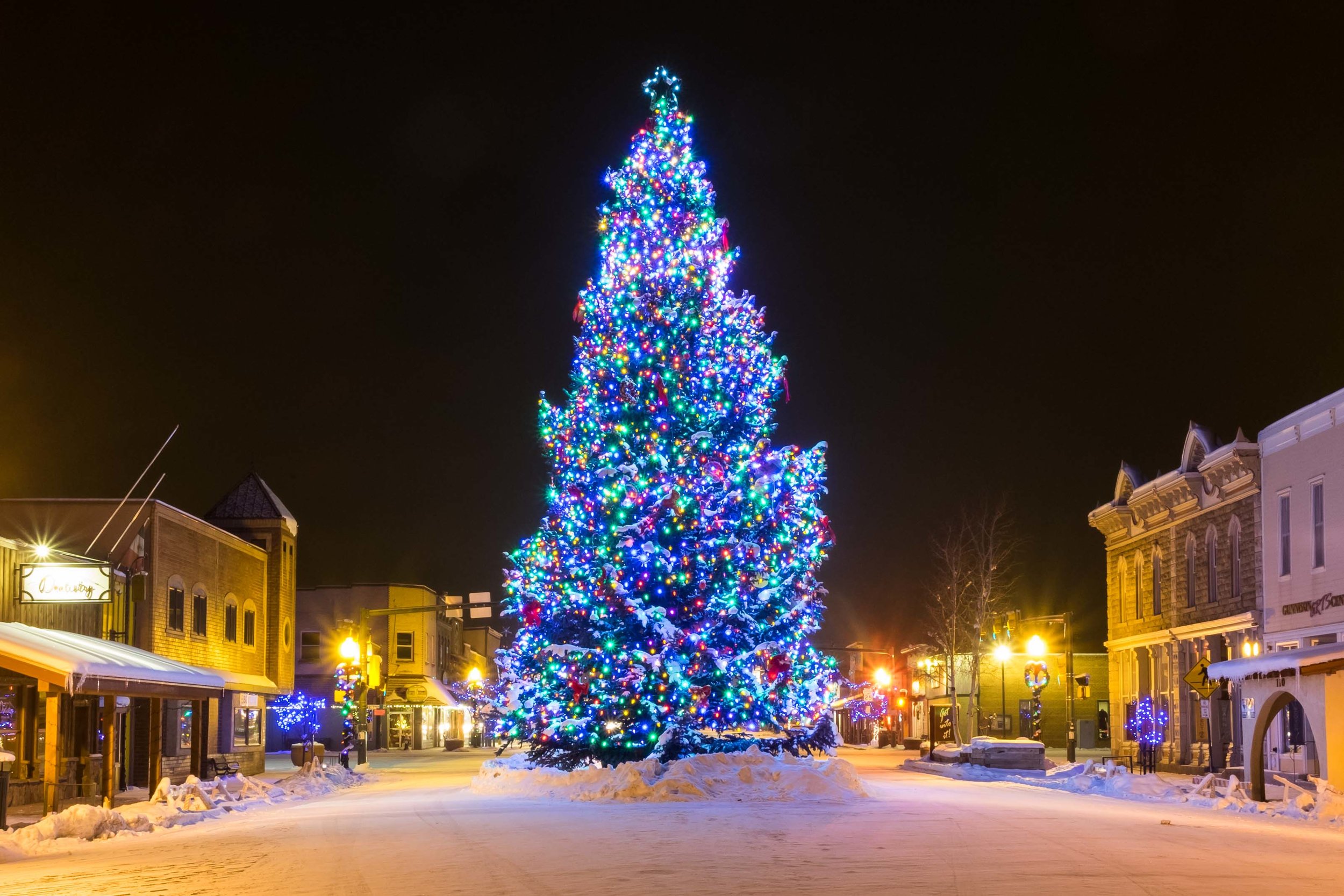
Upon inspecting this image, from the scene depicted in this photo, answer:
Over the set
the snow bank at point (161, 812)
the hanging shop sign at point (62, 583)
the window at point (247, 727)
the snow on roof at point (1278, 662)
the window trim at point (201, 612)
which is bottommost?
the window at point (247, 727)

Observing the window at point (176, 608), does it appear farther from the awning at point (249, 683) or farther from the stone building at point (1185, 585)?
the stone building at point (1185, 585)

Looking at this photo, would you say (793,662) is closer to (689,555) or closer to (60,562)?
(689,555)

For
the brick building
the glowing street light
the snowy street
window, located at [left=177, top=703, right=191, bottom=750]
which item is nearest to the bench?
the brick building

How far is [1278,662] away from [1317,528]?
1076 centimetres

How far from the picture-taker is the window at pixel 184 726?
38219mm

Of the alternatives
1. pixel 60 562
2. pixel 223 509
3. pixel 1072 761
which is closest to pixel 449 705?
pixel 223 509

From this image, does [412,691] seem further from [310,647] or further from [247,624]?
[247,624]

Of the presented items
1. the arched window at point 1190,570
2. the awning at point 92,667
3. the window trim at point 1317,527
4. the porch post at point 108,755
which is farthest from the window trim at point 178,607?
the arched window at point 1190,570

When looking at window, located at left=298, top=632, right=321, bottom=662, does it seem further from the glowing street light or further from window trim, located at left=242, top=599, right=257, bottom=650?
the glowing street light

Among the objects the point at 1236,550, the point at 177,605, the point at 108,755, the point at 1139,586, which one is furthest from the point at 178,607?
the point at 1139,586

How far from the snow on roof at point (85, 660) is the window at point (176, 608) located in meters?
7.46

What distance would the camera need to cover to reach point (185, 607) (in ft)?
125

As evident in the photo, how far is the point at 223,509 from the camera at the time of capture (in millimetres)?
47062

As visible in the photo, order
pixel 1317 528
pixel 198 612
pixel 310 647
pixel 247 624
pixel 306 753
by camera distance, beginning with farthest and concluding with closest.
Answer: pixel 310 647 → pixel 247 624 → pixel 306 753 → pixel 198 612 → pixel 1317 528
